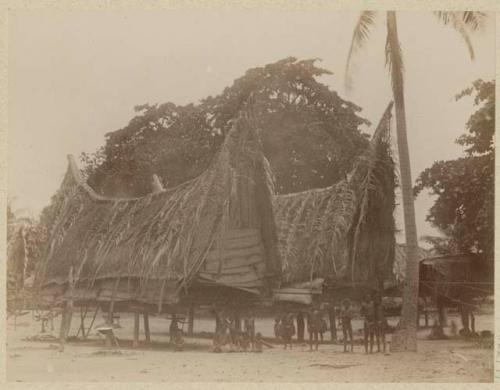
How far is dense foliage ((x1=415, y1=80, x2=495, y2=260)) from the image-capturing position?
444 inches

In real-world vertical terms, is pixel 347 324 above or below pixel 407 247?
below

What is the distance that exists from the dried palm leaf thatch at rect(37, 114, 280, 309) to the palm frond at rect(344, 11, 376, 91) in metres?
1.76

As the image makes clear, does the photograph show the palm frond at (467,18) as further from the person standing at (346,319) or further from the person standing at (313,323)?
the person standing at (313,323)

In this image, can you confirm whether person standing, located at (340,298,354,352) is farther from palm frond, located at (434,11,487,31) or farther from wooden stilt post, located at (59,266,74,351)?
palm frond, located at (434,11,487,31)

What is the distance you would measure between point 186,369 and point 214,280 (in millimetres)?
2047

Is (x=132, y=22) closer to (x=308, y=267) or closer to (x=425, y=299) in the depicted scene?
(x=308, y=267)

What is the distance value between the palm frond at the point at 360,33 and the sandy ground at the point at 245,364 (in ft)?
12.6

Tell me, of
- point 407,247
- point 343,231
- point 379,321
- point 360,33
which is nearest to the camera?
point 360,33

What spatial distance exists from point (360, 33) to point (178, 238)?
13.3 feet

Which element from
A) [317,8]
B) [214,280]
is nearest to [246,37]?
[317,8]

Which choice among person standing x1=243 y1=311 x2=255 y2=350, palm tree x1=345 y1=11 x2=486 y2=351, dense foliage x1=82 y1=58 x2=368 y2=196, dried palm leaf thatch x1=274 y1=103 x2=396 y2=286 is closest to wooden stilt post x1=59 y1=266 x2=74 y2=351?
dense foliage x1=82 y1=58 x2=368 y2=196

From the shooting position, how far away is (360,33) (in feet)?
37.2

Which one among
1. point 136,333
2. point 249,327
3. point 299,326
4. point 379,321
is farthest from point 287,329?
point 136,333

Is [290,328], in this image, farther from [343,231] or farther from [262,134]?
[262,134]
